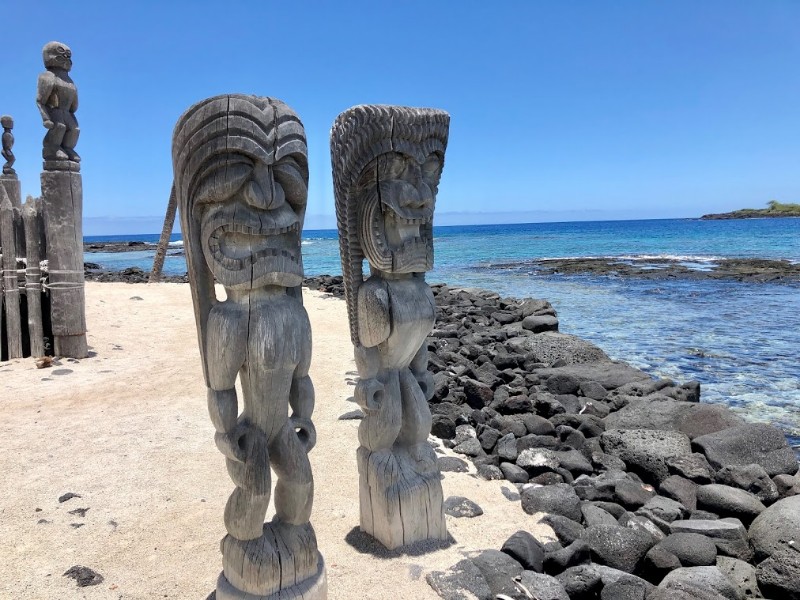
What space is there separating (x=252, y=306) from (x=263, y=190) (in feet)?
1.76

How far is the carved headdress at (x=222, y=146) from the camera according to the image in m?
2.59

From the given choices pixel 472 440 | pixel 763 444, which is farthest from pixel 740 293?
pixel 472 440

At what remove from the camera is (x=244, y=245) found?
Answer: 8.95ft

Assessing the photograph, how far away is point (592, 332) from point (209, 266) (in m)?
11.6

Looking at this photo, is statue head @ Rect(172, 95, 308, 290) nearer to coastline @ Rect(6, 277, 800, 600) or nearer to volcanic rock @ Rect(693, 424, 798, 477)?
coastline @ Rect(6, 277, 800, 600)

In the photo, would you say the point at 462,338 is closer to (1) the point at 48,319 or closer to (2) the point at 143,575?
(1) the point at 48,319

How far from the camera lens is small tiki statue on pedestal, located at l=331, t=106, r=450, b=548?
3.58 m

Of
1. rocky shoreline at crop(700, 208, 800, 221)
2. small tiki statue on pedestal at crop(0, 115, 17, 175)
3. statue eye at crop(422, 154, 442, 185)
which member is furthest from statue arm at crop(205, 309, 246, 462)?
rocky shoreline at crop(700, 208, 800, 221)

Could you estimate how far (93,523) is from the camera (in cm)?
410

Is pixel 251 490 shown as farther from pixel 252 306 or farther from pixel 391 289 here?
pixel 391 289

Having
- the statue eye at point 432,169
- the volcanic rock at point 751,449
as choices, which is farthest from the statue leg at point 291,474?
the volcanic rock at point 751,449

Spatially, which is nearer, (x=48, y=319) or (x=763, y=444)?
(x=763, y=444)

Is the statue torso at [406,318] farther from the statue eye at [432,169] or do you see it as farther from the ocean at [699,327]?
the ocean at [699,327]

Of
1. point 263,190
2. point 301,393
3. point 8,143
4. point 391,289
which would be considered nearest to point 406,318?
point 391,289
